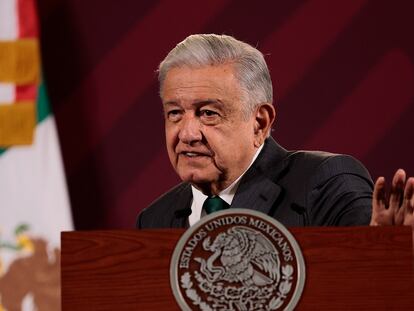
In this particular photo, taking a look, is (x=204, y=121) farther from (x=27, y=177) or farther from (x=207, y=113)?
(x=27, y=177)

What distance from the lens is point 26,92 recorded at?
12.1 ft

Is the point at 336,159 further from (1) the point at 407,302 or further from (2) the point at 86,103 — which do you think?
(2) the point at 86,103

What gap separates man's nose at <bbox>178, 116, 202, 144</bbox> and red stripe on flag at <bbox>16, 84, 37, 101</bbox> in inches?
67.9

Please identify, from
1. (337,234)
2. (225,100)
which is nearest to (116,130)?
(225,100)

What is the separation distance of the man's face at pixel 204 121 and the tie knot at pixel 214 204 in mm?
A: 35

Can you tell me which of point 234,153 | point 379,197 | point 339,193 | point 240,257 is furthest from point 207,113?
point 240,257

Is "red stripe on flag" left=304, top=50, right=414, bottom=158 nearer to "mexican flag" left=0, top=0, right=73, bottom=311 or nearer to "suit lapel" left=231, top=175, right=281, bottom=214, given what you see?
"mexican flag" left=0, top=0, right=73, bottom=311

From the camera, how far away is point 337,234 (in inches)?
55.0

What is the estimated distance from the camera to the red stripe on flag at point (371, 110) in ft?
11.8

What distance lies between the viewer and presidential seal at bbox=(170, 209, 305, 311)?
1372 millimetres

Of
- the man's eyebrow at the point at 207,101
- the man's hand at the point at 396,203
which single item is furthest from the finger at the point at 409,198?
the man's eyebrow at the point at 207,101

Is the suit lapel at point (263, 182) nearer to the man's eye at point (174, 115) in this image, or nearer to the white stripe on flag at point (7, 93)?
the man's eye at point (174, 115)

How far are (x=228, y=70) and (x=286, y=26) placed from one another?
5.43ft

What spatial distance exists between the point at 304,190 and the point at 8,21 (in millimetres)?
1996
